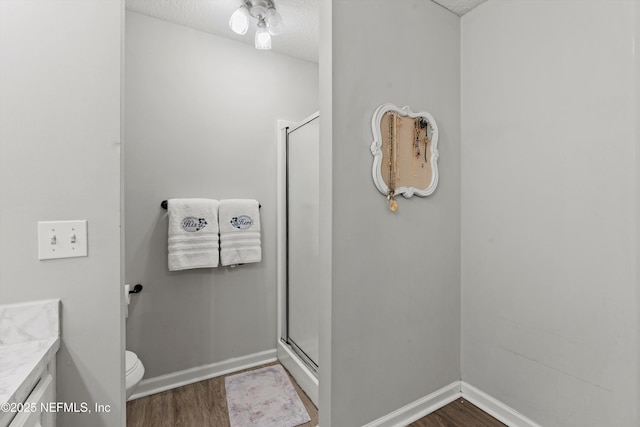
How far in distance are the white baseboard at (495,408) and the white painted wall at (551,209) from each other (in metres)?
0.03

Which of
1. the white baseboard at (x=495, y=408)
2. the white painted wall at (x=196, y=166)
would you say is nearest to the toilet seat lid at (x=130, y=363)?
the white painted wall at (x=196, y=166)

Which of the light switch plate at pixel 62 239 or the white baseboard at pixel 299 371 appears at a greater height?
the light switch plate at pixel 62 239

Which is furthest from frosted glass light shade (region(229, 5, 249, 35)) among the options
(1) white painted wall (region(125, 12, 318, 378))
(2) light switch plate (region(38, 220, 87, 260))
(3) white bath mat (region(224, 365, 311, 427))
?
(3) white bath mat (region(224, 365, 311, 427))

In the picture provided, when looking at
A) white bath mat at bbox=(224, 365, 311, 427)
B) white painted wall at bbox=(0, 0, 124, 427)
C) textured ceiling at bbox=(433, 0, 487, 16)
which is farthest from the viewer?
textured ceiling at bbox=(433, 0, 487, 16)

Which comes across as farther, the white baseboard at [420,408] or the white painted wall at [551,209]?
the white baseboard at [420,408]

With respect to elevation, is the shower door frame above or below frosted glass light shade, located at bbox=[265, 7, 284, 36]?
below

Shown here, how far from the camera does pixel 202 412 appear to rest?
1.73 m

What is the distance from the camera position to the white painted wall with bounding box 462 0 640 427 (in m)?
1.26

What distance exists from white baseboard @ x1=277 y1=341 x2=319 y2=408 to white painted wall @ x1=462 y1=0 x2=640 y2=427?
0.99m

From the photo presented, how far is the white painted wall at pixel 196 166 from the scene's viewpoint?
189 cm

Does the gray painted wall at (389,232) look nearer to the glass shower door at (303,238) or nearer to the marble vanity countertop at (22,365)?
the glass shower door at (303,238)

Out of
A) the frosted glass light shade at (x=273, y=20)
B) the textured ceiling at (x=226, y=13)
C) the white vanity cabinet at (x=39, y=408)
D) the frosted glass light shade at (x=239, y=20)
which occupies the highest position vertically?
the textured ceiling at (x=226, y=13)

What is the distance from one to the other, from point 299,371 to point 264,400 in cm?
28

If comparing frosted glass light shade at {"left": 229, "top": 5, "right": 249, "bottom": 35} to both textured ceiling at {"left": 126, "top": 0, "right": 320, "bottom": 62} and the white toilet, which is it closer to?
textured ceiling at {"left": 126, "top": 0, "right": 320, "bottom": 62}
